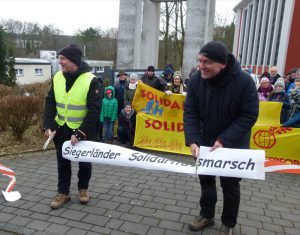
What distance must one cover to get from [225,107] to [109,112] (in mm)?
4743

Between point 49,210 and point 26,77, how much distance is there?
41.3 meters

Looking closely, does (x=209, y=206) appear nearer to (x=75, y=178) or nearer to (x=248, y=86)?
(x=248, y=86)

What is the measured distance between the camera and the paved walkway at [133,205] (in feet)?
12.3

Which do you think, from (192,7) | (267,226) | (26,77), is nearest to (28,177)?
(267,226)

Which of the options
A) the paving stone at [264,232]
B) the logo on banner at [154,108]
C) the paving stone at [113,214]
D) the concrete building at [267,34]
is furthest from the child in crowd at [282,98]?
the concrete building at [267,34]

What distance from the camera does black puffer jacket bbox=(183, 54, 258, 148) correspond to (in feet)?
10.2

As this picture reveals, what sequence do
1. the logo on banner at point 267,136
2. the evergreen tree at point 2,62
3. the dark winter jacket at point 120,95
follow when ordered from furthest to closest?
the evergreen tree at point 2,62, the dark winter jacket at point 120,95, the logo on banner at point 267,136

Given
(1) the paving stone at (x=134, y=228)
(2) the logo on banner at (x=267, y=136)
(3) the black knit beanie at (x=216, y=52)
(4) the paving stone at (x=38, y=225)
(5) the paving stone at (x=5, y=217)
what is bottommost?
(5) the paving stone at (x=5, y=217)

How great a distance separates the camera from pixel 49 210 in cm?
409

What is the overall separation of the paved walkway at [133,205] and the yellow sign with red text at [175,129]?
78 cm

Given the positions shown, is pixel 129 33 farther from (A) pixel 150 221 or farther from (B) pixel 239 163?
(B) pixel 239 163

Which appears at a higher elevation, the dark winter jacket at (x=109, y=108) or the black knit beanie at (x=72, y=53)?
the black knit beanie at (x=72, y=53)

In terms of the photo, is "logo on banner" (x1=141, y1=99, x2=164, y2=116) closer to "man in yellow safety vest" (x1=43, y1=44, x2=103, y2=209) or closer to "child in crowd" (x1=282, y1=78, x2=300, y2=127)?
"child in crowd" (x1=282, y1=78, x2=300, y2=127)

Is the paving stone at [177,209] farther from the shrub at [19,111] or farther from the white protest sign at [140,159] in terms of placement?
the shrub at [19,111]
